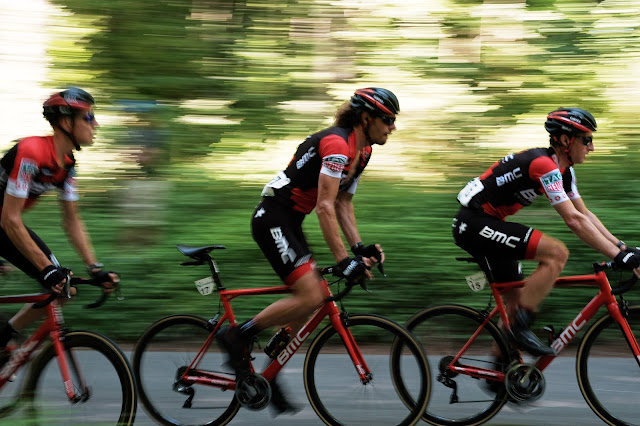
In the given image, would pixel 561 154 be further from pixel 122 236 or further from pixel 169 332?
pixel 122 236

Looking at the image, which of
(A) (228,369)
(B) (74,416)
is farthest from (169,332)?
(B) (74,416)

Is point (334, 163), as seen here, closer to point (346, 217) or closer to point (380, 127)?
point (380, 127)

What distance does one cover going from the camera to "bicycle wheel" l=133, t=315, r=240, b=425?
472cm

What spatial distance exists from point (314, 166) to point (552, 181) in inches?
54.7

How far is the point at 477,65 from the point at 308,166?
17.9 ft

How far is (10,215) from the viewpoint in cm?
409

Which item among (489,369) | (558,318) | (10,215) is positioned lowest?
(558,318)

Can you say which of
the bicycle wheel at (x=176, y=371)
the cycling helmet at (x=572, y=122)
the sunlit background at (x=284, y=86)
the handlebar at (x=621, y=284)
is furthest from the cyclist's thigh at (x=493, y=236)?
the sunlit background at (x=284, y=86)

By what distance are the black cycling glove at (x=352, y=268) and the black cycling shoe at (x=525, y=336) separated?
3.68ft

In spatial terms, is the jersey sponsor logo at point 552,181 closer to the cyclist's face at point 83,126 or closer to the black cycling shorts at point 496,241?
the black cycling shorts at point 496,241

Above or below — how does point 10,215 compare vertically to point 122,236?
above

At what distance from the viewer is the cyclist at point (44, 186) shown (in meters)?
4.10

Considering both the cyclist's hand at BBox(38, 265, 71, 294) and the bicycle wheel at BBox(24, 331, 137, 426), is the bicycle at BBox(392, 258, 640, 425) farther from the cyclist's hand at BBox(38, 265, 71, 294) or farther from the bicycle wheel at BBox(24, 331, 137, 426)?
the cyclist's hand at BBox(38, 265, 71, 294)

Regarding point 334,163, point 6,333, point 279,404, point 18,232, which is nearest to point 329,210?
point 334,163
